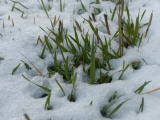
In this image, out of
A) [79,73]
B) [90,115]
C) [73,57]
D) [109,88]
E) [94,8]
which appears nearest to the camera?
[90,115]

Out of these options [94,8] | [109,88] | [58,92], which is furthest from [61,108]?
[94,8]

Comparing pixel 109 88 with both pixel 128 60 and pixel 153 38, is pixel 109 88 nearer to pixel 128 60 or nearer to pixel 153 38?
pixel 128 60

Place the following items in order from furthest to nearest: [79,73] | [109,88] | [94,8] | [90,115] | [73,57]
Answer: [94,8]
[73,57]
[79,73]
[109,88]
[90,115]

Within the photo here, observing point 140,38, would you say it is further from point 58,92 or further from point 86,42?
point 58,92

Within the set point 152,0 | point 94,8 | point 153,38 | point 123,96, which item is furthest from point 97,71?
point 152,0

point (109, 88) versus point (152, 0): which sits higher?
point (152, 0)

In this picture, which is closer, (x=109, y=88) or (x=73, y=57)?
(x=109, y=88)

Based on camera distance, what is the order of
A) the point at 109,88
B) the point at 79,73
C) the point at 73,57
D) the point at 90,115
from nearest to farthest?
the point at 90,115, the point at 109,88, the point at 79,73, the point at 73,57
